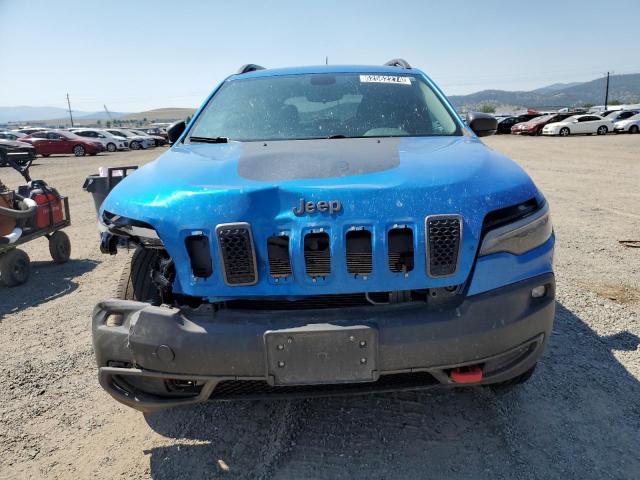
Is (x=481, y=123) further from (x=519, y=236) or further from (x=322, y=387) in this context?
(x=322, y=387)

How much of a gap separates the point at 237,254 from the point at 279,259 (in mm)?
165

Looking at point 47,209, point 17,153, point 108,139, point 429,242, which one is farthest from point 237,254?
point 108,139

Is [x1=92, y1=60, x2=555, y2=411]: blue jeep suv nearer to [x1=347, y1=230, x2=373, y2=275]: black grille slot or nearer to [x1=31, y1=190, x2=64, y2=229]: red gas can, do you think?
[x1=347, y1=230, x2=373, y2=275]: black grille slot

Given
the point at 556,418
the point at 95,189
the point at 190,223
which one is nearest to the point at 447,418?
the point at 556,418

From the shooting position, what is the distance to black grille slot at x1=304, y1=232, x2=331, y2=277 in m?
1.94

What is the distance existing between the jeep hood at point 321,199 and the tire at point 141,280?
280mm

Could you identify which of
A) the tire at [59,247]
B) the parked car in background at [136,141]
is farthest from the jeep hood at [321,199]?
the parked car in background at [136,141]

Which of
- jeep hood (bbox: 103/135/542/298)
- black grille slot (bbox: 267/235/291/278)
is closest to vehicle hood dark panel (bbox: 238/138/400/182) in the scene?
jeep hood (bbox: 103/135/542/298)

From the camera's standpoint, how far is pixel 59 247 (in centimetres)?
580

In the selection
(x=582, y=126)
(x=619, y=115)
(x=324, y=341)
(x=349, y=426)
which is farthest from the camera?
(x=619, y=115)

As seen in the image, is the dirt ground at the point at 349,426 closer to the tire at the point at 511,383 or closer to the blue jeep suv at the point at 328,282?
the tire at the point at 511,383

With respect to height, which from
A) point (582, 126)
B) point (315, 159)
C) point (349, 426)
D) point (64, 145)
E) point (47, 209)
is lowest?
point (582, 126)

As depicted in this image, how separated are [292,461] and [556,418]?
1.36 m

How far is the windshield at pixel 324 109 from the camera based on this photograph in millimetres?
3152
